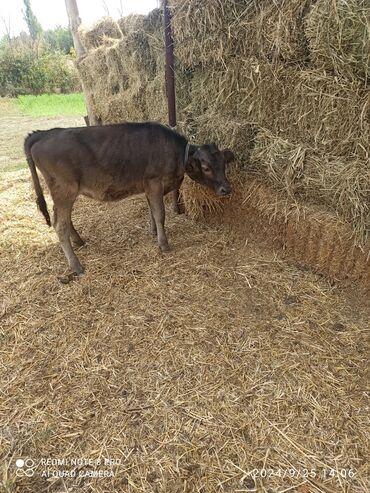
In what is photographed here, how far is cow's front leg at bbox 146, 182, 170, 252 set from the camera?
4430 millimetres

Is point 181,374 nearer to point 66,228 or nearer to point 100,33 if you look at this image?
point 66,228

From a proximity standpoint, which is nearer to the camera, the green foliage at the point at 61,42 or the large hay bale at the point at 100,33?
the large hay bale at the point at 100,33

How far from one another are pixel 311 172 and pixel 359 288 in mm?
1300

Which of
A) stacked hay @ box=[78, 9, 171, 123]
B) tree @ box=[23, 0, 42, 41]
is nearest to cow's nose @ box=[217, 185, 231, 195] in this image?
stacked hay @ box=[78, 9, 171, 123]

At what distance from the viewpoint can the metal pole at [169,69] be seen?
464cm

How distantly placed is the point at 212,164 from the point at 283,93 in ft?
3.50

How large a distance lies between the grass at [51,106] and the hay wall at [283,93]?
1187cm

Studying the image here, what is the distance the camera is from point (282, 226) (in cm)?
423

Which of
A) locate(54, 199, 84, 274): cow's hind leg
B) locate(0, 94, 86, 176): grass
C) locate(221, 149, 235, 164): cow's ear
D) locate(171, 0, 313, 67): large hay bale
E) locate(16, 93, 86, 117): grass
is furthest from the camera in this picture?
locate(16, 93, 86, 117): grass

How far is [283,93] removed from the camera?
12.6 ft

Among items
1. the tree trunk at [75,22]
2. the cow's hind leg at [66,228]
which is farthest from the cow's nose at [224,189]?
the tree trunk at [75,22]

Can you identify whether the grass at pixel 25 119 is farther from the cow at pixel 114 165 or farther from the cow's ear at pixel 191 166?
the cow's ear at pixel 191 166

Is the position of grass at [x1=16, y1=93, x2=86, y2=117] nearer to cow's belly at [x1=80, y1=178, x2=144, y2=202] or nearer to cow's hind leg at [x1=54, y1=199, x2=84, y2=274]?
cow's belly at [x1=80, y1=178, x2=144, y2=202]
